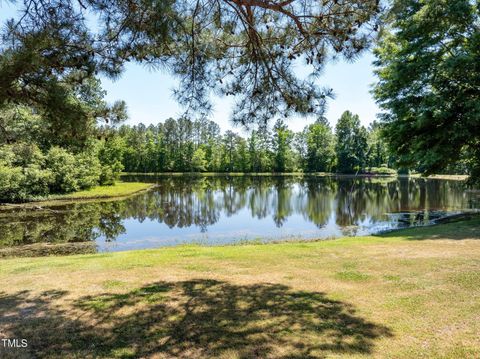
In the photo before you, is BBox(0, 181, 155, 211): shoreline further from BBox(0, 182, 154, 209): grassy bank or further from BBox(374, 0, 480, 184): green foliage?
BBox(374, 0, 480, 184): green foliage

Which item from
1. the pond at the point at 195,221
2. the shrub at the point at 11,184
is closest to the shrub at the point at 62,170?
the shrub at the point at 11,184

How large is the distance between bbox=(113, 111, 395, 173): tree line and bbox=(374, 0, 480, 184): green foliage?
5426cm

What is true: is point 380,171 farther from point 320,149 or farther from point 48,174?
point 48,174

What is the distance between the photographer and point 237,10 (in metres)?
5.98

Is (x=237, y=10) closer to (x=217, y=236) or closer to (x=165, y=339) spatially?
(x=165, y=339)

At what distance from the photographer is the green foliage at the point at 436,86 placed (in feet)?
43.5

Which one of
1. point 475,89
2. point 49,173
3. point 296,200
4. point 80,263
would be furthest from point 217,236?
point 49,173

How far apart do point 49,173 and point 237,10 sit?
92.8 feet

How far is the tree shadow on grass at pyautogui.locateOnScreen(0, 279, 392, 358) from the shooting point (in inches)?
150

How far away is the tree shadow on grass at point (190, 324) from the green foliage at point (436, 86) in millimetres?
11122

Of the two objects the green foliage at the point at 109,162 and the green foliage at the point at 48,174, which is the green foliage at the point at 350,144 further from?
the green foliage at the point at 48,174

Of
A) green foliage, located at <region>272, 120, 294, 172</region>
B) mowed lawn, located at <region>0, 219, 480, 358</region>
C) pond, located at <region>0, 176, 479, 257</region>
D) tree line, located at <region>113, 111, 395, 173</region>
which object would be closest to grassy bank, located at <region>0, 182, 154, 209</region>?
pond, located at <region>0, 176, 479, 257</region>

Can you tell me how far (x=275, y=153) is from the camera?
74625 mm

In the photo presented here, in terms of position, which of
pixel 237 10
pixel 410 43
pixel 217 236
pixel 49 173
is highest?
pixel 410 43
